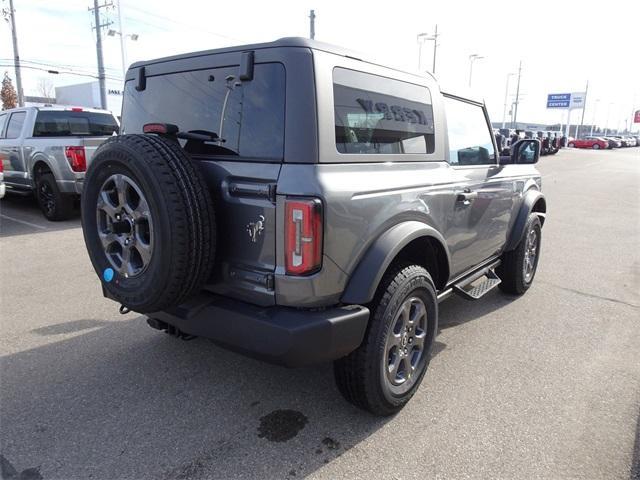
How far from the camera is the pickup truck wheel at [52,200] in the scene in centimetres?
793

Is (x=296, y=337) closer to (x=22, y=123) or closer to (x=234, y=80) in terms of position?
(x=234, y=80)

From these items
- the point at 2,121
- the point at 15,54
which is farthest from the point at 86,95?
the point at 2,121

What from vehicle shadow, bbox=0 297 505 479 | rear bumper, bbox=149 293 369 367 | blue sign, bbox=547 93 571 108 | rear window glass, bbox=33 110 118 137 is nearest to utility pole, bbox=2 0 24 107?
rear window glass, bbox=33 110 118 137

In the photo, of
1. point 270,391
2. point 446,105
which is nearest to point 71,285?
point 270,391

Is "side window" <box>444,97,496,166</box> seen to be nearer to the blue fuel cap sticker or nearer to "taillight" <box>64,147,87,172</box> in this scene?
the blue fuel cap sticker

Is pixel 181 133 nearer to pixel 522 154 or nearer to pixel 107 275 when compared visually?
pixel 107 275

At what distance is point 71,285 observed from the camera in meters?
4.94

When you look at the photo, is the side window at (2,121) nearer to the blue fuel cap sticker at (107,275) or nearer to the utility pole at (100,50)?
the blue fuel cap sticker at (107,275)

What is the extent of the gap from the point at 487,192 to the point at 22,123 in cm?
838

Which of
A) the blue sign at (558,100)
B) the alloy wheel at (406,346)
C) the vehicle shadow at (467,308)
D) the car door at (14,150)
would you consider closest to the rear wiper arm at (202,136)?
the alloy wheel at (406,346)

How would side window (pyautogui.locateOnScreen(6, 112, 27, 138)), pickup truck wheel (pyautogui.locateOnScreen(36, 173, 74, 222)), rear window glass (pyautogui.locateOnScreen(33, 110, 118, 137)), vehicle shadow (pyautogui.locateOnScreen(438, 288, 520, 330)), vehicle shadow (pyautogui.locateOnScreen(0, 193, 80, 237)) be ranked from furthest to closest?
1. side window (pyautogui.locateOnScreen(6, 112, 27, 138))
2. rear window glass (pyautogui.locateOnScreen(33, 110, 118, 137))
3. pickup truck wheel (pyautogui.locateOnScreen(36, 173, 74, 222))
4. vehicle shadow (pyautogui.locateOnScreen(0, 193, 80, 237))
5. vehicle shadow (pyautogui.locateOnScreen(438, 288, 520, 330))

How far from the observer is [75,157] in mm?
7637

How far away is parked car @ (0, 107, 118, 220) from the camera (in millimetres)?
Result: 7711

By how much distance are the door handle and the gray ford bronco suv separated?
0.26m
